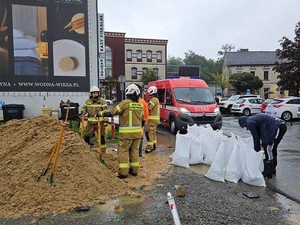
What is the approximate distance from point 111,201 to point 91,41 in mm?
13404

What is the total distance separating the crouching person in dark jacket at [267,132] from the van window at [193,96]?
601 centimetres

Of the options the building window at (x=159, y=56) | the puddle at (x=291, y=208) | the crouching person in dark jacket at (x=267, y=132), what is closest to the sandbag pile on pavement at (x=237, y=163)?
the crouching person in dark jacket at (x=267, y=132)

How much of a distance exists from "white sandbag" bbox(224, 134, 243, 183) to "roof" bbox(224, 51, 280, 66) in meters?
52.7

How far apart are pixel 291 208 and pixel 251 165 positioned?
1189 millimetres

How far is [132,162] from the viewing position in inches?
252

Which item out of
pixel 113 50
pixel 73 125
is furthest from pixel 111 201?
pixel 113 50

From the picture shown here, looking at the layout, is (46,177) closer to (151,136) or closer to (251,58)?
(151,136)

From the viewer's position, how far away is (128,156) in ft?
21.2

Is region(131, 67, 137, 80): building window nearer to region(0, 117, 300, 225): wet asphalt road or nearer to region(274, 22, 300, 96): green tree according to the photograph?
region(274, 22, 300, 96): green tree

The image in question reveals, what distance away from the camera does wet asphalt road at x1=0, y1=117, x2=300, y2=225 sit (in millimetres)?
4324

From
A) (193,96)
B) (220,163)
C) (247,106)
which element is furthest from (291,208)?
(247,106)

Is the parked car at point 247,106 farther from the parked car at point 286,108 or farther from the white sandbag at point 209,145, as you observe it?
the white sandbag at point 209,145

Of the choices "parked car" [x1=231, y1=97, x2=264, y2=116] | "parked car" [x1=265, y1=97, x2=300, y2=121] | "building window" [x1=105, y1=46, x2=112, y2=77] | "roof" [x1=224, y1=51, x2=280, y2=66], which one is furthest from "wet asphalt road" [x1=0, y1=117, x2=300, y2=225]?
"roof" [x1=224, y1=51, x2=280, y2=66]

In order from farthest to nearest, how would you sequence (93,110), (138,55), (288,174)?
(138,55) → (93,110) → (288,174)
